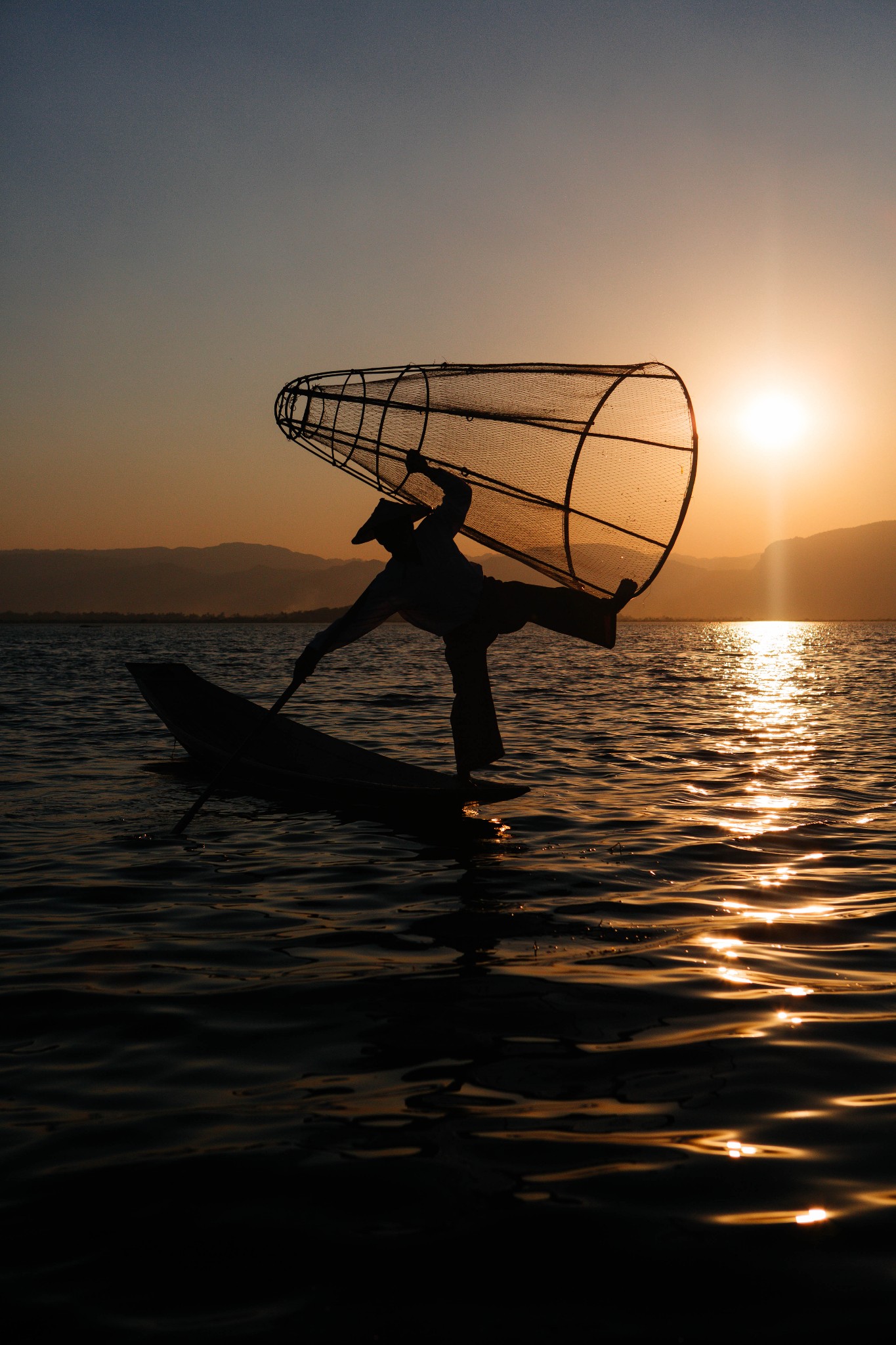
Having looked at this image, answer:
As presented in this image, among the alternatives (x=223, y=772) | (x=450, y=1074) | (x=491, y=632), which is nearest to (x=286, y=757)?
(x=223, y=772)

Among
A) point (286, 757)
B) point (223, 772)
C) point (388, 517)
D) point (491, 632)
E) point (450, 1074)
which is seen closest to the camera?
point (450, 1074)

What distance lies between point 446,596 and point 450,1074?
5.00 m

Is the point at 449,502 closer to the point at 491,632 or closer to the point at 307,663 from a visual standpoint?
the point at 491,632

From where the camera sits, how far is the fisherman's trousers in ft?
28.9

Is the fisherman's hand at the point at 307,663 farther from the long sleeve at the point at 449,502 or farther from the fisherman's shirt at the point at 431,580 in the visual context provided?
the long sleeve at the point at 449,502

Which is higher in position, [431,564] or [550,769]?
[431,564]

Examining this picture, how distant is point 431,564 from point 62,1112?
5.46m

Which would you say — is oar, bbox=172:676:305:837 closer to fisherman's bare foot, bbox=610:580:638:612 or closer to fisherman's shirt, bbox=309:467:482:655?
fisherman's shirt, bbox=309:467:482:655

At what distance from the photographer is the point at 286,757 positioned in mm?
11750

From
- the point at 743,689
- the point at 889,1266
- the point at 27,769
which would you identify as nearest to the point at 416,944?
the point at 889,1266

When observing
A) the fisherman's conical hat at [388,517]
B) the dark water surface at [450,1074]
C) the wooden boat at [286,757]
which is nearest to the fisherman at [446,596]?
the fisherman's conical hat at [388,517]

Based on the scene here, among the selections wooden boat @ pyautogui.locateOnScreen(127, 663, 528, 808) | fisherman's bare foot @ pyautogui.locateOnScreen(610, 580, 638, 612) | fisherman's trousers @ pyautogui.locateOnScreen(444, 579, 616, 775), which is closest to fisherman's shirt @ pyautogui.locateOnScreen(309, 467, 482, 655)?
fisherman's trousers @ pyautogui.locateOnScreen(444, 579, 616, 775)

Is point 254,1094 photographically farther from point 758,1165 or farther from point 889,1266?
point 889,1266

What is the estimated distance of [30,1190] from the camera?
3438mm
